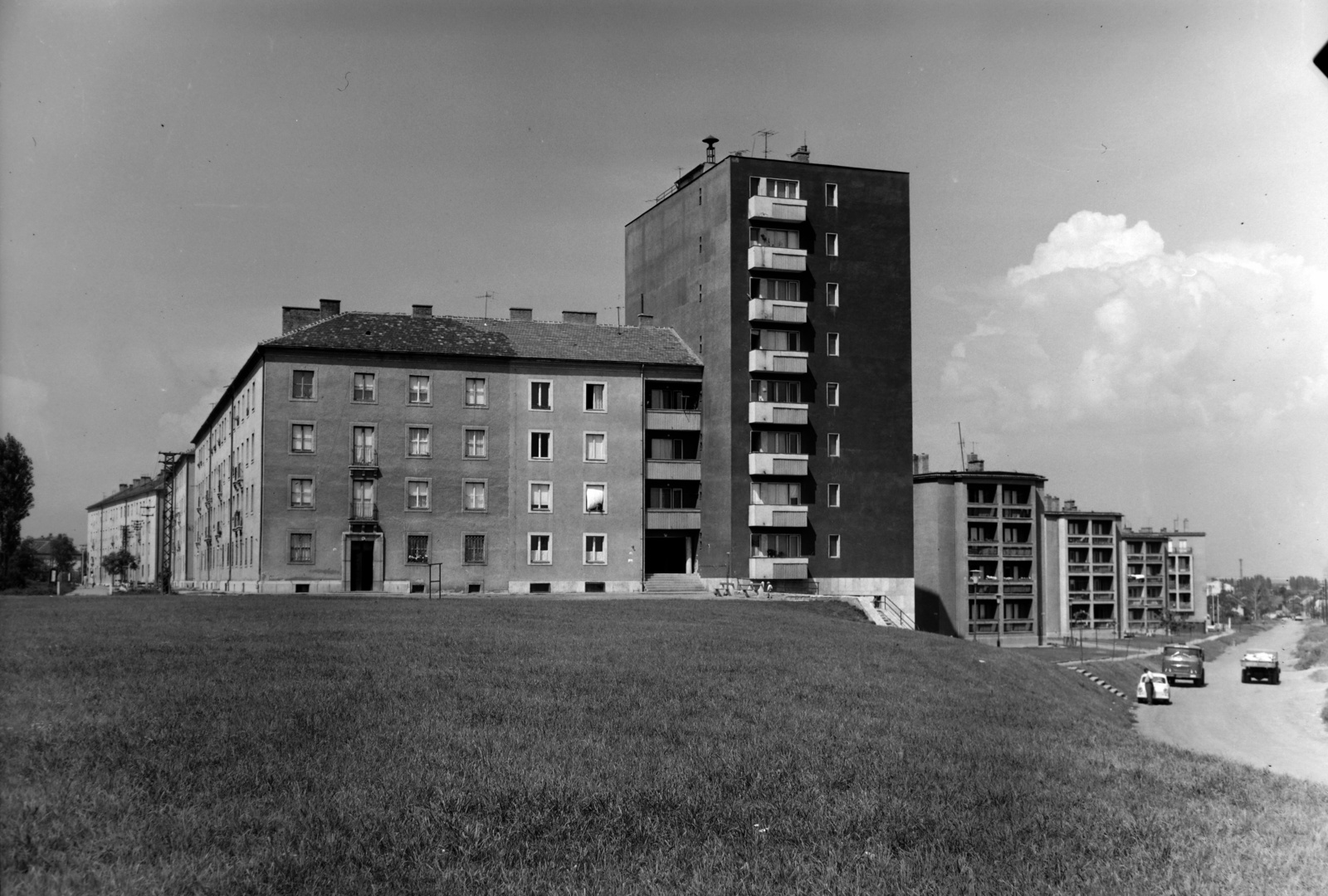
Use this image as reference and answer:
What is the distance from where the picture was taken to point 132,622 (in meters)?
29.0

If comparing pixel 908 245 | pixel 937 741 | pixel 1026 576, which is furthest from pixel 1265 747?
pixel 1026 576

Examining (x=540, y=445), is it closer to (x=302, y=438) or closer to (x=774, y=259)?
(x=302, y=438)

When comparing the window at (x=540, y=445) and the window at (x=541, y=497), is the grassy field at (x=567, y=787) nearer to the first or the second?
the window at (x=541, y=497)

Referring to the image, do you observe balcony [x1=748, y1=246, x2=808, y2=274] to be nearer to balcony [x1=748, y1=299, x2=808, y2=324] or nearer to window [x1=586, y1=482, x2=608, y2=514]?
balcony [x1=748, y1=299, x2=808, y2=324]

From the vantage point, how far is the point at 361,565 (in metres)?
64.9

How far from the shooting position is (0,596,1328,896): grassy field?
10.1 meters

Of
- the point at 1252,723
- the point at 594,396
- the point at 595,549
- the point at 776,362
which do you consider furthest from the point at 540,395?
the point at 1252,723

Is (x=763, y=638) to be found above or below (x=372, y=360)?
below

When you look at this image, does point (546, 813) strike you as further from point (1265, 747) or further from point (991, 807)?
point (1265, 747)

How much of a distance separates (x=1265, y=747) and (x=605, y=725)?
2697 centimetres

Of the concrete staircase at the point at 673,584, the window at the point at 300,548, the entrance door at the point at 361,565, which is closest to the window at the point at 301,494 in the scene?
the window at the point at 300,548

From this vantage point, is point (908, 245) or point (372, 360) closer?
point (372, 360)

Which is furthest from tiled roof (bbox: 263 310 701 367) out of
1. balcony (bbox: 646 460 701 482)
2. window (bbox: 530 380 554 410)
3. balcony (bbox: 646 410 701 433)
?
balcony (bbox: 646 460 701 482)

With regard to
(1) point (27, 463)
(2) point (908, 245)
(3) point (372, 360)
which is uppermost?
(2) point (908, 245)
